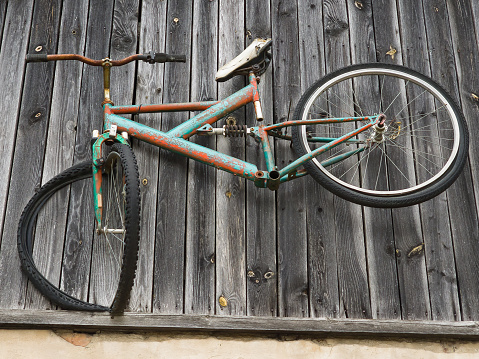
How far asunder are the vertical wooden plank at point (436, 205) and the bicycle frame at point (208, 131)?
0.61m

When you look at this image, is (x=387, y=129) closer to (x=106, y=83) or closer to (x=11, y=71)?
(x=106, y=83)

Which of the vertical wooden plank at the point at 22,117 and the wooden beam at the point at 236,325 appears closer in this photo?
the wooden beam at the point at 236,325

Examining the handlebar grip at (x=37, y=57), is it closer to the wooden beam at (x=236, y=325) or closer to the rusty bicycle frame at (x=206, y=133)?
the rusty bicycle frame at (x=206, y=133)

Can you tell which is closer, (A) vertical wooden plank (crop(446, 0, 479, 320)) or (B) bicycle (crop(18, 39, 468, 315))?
(B) bicycle (crop(18, 39, 468, 315))

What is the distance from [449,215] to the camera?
3109mm

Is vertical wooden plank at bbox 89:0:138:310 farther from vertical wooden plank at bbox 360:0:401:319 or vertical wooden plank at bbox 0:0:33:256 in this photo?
vertical wooden plank at bbox 360:0:401:319

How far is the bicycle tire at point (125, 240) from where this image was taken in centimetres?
236

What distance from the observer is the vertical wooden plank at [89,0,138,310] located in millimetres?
2893

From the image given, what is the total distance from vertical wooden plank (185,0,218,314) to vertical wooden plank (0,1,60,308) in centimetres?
88

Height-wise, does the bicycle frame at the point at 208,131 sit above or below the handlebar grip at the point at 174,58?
below

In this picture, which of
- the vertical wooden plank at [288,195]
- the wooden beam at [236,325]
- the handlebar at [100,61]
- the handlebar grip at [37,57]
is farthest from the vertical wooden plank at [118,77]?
the vertical wooden plank at [288,195]

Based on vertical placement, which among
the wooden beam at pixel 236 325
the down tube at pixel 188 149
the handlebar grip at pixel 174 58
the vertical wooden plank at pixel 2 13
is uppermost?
the vertical wooden plank at pixel 2 13

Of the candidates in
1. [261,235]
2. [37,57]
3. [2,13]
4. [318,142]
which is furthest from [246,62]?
[2,13]

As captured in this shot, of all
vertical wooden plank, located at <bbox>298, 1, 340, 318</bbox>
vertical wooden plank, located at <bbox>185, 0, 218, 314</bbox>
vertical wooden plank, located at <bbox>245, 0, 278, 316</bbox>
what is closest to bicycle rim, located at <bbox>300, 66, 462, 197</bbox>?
vertical wooden plank, located at <bbox>298, 1, 340, 318</bbox>
